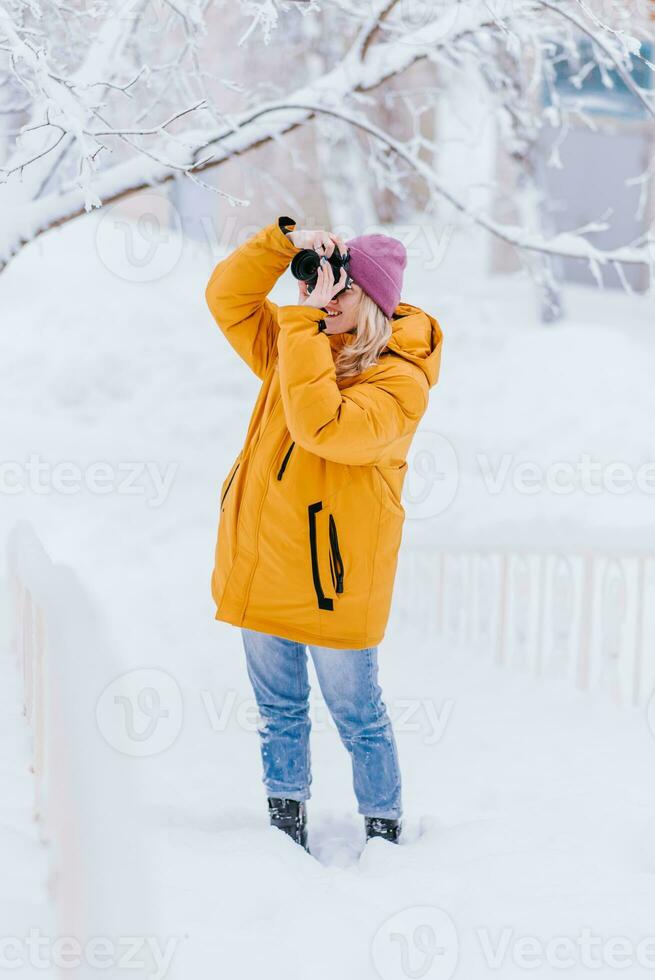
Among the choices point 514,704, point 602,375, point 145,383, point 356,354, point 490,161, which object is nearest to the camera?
point 356,354

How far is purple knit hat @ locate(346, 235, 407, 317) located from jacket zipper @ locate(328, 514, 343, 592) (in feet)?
1.71

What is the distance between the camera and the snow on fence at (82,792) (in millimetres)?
1172

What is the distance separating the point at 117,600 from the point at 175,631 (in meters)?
0.64

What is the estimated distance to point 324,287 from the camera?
2.10 meters

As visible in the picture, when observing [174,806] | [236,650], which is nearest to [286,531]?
[174,806]

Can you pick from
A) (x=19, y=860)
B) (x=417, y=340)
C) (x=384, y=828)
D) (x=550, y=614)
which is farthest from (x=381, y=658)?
(x=19, y=860)

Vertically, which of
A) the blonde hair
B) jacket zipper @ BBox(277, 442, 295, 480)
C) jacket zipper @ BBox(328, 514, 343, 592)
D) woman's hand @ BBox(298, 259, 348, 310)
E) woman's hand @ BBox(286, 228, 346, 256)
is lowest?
jacket zipper @ BBox(328, 514, 343, 592)

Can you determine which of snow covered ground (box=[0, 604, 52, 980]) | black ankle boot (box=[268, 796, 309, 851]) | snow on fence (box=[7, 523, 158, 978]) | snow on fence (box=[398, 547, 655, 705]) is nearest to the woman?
black ankle boot (box=[268, 796, 309, 851])

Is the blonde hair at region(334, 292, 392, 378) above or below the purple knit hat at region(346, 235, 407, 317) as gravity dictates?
below

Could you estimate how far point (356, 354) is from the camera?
2.18m

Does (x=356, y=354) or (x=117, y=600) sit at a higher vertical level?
(x=356, y=354)

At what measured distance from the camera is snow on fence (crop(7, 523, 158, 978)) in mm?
1172

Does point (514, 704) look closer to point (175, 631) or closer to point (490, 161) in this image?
point (175, 631)

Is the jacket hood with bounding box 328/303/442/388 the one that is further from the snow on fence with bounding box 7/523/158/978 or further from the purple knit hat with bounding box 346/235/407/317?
the snow on fence with bounding box 7/523/158/978
